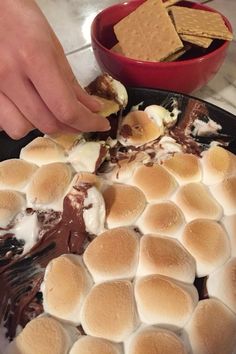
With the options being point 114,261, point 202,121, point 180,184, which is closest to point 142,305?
point 114,261

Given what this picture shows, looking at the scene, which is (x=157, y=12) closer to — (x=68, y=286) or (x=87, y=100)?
(x=87, y=100)

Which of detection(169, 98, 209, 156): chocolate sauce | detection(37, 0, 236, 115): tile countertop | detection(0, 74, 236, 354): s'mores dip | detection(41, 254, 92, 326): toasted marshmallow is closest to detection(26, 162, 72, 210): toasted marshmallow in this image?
detection(0, 74, 236, 354): s'mores dip

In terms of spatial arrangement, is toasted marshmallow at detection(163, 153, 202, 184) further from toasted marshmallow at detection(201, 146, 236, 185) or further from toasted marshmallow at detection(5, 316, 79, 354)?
toasted marshmallow at detection(5, 316, 79, 354)

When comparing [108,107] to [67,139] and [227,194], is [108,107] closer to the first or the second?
[67,139]

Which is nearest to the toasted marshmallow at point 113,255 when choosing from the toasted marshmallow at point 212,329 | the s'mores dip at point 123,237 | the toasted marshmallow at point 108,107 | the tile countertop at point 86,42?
the s'mores dip at point 123,237

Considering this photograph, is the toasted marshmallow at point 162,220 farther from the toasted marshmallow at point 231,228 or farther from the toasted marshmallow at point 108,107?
the toasted marshmallow at point 108,107

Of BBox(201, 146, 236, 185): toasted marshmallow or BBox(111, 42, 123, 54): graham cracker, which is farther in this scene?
BBox(111, 42, 123, 54): graham cracker
